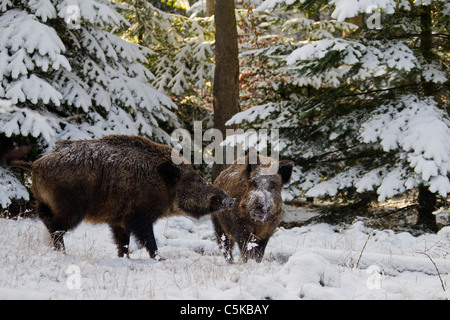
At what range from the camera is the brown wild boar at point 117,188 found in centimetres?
565

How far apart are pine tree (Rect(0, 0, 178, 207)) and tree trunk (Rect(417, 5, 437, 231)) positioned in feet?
21.3

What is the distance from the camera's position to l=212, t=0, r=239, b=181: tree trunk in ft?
38.0

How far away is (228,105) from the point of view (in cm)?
1171

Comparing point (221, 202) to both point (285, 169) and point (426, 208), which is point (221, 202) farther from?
point (426, 208)

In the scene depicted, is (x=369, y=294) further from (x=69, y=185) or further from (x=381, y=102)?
(x=381, y=102)

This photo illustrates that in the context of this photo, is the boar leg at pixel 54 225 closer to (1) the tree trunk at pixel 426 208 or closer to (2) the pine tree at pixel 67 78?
(2) the pine tree at pixel 67 78

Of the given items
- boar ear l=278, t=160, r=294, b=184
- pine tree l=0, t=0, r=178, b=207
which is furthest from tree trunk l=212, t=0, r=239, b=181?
boar ear l=278, t=160, r=294, b=184

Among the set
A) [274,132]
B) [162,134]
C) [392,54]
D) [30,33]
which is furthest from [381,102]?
[30,33]

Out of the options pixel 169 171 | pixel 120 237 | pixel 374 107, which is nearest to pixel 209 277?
pixel 169 171

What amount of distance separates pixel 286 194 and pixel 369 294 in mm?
6836

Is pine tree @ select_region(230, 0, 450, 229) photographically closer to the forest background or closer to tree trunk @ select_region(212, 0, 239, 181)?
the forest background

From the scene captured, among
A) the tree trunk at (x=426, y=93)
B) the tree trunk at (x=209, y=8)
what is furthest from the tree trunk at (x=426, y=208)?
the tree trunk at (x=209, y=8)

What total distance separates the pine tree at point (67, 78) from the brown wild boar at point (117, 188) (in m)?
2.42

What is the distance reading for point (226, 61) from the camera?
1160 cm
